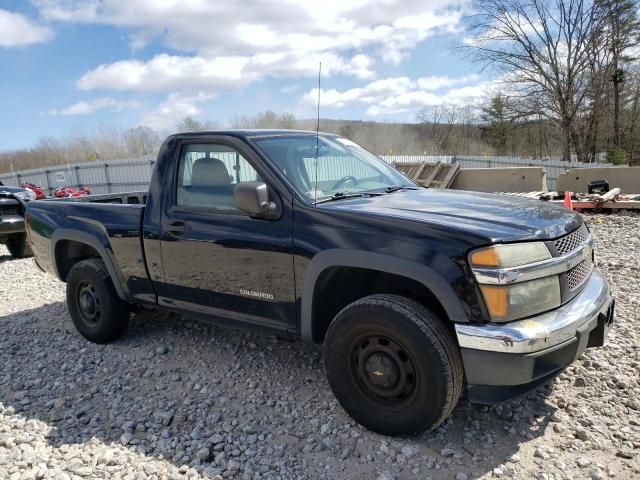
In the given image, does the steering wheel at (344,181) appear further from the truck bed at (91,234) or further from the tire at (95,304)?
the tire at (95,304)

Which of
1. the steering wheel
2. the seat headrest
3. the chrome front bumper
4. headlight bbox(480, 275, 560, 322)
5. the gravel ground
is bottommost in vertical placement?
the gravel ground

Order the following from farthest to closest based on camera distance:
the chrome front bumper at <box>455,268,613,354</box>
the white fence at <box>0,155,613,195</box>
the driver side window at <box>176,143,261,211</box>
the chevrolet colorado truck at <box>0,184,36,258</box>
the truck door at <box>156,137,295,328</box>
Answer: the white fence at <box>0,155,613,195</box> → the chevrolet colorado truck at <box>0,184,36,258</box> → the driver side window at <box>176,143,261,211</box> → the truck door at <box>156,137,295,328</box> → the chrome front bumper at <box>455,268,613,354</box>

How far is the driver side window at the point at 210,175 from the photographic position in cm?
336

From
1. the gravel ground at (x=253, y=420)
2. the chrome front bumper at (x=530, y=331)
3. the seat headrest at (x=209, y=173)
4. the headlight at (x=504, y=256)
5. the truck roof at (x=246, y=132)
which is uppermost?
the truck roof at (x=246, y=132)

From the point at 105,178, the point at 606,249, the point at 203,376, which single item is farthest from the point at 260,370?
the point at 105,178

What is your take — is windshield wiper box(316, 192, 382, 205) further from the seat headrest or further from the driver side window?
the seat headrest

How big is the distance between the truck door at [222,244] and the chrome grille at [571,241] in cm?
155

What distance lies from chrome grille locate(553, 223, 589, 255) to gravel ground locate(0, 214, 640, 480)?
1.05 metres

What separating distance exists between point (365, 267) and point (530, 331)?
901mm

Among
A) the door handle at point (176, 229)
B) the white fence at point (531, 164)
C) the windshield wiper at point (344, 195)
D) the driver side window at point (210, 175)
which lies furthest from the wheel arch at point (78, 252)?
the white fence at point (531, 164)

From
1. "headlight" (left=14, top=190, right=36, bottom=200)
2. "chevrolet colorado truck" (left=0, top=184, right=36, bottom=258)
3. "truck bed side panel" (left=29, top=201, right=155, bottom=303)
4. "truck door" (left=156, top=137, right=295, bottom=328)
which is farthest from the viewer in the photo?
"headlight" (left=14, top=190, right=36, bottom=200)

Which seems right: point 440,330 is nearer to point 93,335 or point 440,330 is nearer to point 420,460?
point 420,460

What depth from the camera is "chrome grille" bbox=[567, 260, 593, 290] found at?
272 cm

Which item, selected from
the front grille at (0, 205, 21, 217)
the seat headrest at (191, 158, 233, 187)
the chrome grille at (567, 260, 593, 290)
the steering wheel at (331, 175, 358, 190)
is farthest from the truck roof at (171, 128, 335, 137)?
the front grille at (0, 205, 21, 217)
